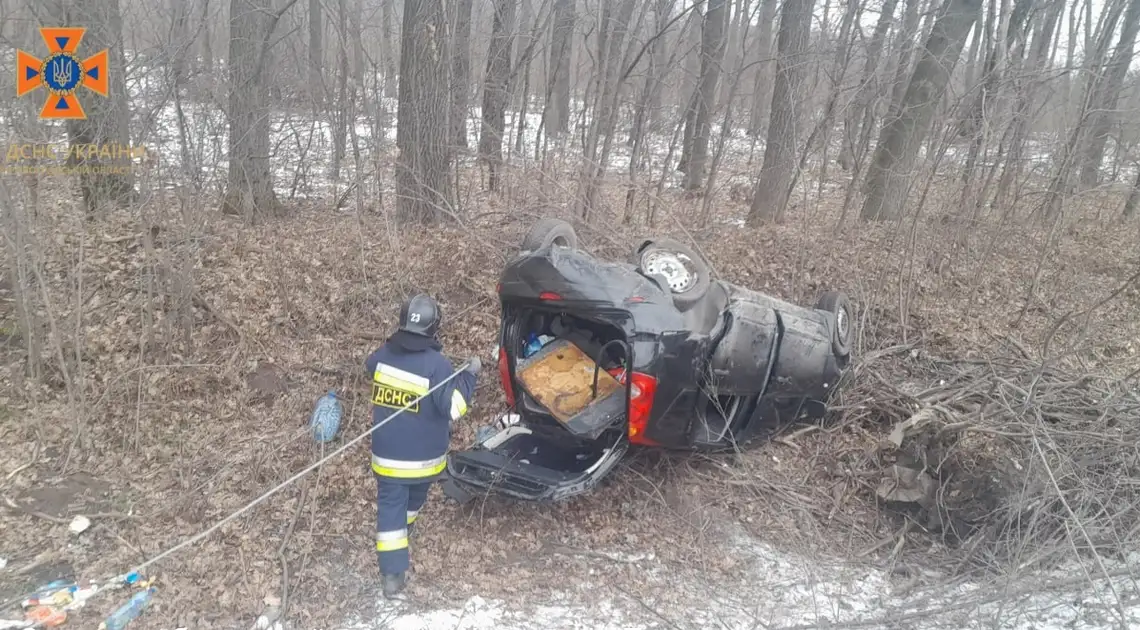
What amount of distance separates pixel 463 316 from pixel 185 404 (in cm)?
244

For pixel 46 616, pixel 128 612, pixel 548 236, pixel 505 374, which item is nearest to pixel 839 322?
pixel 548 236

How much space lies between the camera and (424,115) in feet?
26.0

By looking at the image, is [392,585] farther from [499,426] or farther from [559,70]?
[559,70]

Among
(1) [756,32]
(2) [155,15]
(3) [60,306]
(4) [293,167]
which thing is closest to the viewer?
(3) [60,306]

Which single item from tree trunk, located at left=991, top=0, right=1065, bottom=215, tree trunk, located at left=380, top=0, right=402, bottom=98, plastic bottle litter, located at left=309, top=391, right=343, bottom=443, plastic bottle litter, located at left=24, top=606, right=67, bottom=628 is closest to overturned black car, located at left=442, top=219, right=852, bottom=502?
plastic bottle litter, located at left=309, top=391, right=343, bottom=443

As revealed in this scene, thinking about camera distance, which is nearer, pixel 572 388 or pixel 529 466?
pixel 529 466

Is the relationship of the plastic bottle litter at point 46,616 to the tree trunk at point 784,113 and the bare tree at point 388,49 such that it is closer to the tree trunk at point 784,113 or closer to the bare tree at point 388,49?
the bare tree at point 388,49

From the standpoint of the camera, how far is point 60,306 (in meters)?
6.14

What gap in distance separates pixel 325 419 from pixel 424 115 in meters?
4.10

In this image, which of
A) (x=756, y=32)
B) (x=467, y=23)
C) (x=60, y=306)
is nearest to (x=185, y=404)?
(x=60, y=306)

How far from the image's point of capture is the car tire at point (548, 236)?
469 cm

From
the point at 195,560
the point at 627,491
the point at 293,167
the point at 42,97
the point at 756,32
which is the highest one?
the point at 756,32

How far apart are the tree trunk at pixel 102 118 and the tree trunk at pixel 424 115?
2763 mm

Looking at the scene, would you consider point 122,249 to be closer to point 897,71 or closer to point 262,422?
point 262,422
